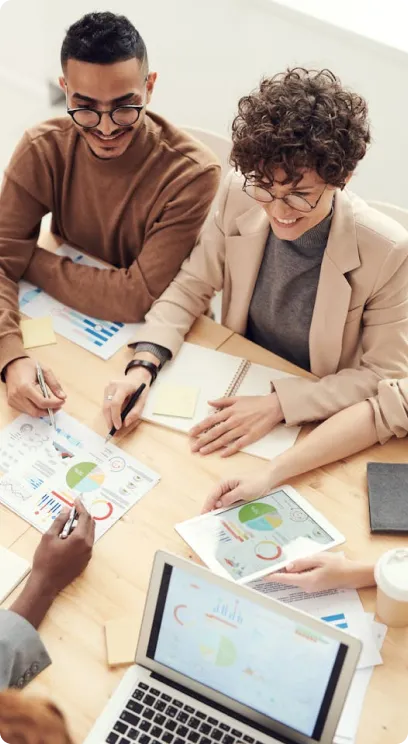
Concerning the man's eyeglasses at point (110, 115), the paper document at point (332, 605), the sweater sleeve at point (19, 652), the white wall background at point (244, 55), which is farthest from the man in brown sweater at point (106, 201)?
the white wall background at point (244, 55)

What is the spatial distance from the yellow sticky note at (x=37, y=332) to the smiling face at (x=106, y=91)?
433 mm

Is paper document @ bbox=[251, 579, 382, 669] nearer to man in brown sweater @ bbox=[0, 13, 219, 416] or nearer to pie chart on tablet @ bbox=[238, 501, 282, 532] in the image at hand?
pie chart on tablet @ bbox=[238, 501, 282, 532]

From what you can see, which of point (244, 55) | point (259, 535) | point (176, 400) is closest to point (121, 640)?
point (259, 535)

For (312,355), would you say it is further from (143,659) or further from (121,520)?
(143,659)

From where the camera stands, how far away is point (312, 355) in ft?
6.18

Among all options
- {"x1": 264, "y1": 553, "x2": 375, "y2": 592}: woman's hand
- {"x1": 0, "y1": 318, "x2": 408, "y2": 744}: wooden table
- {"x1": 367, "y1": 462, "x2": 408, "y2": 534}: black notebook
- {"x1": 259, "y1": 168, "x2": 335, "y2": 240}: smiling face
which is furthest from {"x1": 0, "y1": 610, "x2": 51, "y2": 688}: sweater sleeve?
{"x1": 259, "y1": 168, "x2": 335, "y2": 240}: smiling face

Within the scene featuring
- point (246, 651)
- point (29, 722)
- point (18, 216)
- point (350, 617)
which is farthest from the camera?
point (18, 216)

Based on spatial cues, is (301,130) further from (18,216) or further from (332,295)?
(18,216)

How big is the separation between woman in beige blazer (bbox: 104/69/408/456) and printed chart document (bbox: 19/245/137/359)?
0.24 ft

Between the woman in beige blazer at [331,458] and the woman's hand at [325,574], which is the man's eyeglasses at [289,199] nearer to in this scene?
the woman in beige blazer at [331,458]

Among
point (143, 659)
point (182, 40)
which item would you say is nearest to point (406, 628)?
point (143, 659)

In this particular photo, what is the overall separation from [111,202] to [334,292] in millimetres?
624

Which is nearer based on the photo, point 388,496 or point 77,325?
point 388,496

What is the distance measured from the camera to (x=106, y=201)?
200cm
